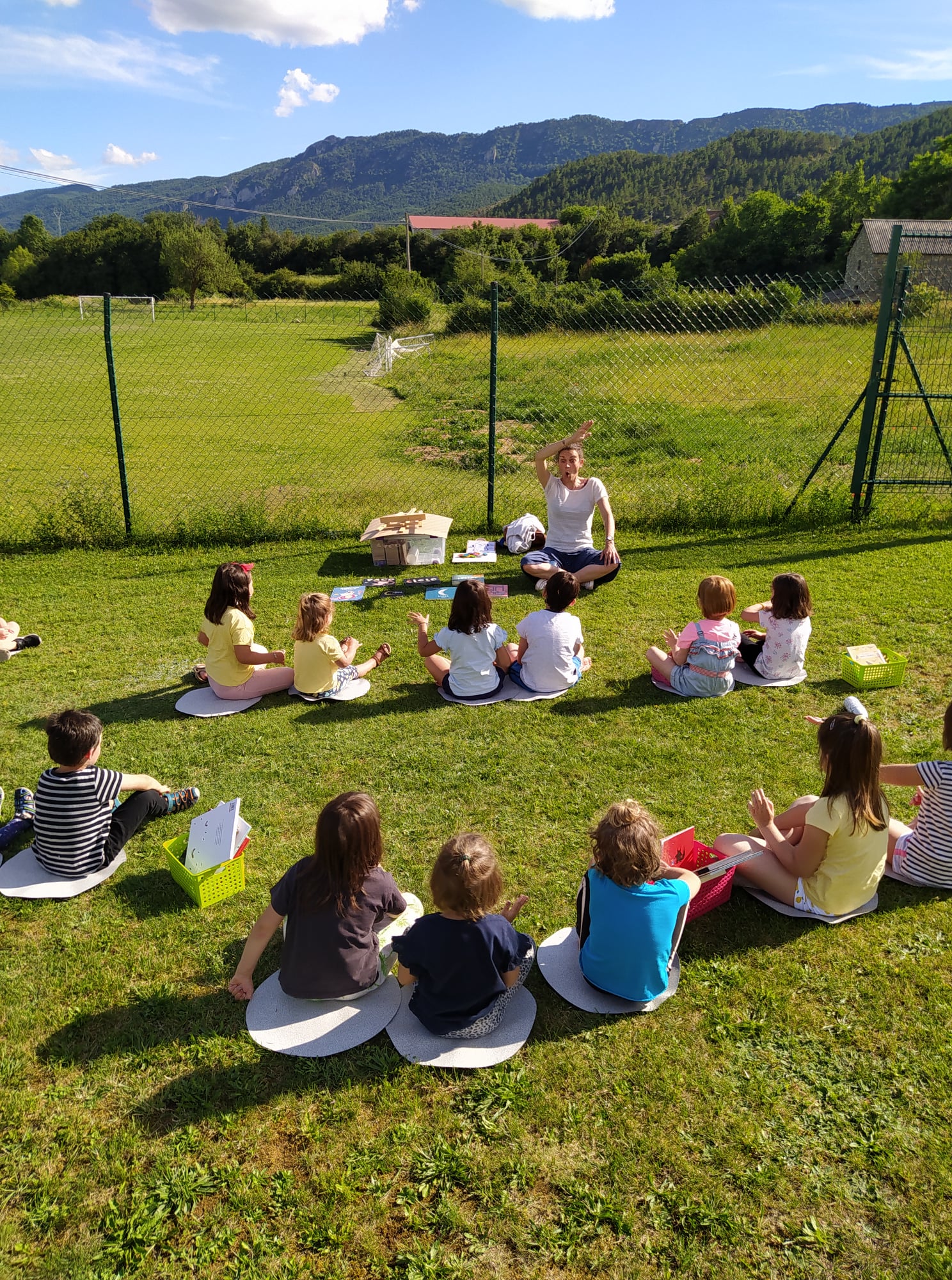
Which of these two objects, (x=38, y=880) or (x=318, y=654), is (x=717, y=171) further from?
(x=38, y=880)

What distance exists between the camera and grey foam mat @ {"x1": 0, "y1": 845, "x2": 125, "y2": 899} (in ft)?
13.3

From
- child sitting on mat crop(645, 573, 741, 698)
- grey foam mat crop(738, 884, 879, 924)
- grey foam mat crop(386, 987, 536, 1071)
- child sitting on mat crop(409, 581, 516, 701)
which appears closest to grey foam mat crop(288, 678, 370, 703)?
child sitting on mat crop(409, 581, 516, 701)

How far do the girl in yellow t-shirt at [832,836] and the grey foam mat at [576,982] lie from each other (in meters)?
0.72

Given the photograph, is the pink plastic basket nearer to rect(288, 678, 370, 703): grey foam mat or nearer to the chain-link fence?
rect(288, 678, 370, 703): grey foam mat

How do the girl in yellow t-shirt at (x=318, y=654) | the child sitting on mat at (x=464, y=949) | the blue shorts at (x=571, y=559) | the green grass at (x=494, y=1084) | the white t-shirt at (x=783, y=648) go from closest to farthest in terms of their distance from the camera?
the green grass at (x=494, y=1084), the child sitting on mat at (x=464, y=949), the girl in yellow t-shirt at (x=318, y=654), the white t-shirt at (x=783, y=648), the blue shorts at (x=571, y=559)

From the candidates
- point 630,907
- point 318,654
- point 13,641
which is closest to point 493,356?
point 318,654

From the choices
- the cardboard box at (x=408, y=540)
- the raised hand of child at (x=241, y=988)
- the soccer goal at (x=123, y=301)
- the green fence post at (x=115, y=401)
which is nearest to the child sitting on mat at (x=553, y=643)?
the cardboard box at (x=408, y=540)

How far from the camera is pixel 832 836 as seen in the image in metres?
3.63

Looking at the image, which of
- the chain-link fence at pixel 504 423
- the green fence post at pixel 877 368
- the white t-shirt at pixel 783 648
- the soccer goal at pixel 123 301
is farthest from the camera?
the soccer goal at pixel 123 301

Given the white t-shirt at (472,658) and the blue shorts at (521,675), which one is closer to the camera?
the white t-shirt at (472,658)

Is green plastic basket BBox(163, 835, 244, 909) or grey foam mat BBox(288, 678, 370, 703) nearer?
green plastic basket BBox(163, 835, 244, 909)

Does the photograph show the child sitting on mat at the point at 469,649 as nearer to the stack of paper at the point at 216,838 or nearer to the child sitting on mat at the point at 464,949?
the stack of paper at the point at 216,838

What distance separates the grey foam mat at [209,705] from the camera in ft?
19.1

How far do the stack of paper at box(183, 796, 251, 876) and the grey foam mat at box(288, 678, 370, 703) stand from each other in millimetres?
1930
